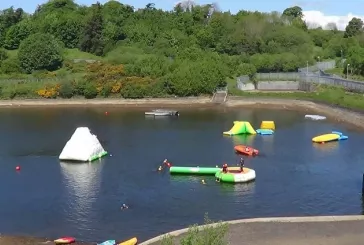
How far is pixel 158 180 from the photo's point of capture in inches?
2035

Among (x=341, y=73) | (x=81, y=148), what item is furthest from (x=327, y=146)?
(x=341, y=73)

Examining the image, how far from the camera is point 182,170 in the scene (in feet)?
175

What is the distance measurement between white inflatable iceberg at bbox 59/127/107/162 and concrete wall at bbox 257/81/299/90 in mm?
62448

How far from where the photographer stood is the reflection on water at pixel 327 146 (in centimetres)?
6438

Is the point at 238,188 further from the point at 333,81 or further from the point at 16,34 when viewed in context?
the point at 16,34

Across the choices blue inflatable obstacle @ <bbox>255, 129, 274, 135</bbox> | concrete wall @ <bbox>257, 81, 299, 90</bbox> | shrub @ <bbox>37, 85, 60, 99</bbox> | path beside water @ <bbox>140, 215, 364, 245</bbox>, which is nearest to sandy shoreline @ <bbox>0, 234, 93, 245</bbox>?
path beside water @ <bbox>140, 215, 364, 245</bbox>

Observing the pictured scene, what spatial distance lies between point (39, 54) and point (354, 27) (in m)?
91.3

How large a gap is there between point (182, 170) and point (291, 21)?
128812 mm

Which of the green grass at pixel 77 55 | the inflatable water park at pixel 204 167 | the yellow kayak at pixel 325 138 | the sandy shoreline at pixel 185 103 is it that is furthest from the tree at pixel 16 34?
the yellow kayak at pixel 325 138

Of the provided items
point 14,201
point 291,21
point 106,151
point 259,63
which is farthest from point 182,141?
point 291,21

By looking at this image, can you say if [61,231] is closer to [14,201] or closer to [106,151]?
[14,201]

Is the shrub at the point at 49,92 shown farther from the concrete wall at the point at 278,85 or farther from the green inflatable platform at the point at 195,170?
the green inflatable platform at the point at 195,170

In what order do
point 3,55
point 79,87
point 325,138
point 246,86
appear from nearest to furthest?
point 325,138 → point 79,87 → point 246,86 → point 3,55

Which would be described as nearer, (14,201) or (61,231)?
(61,231)
